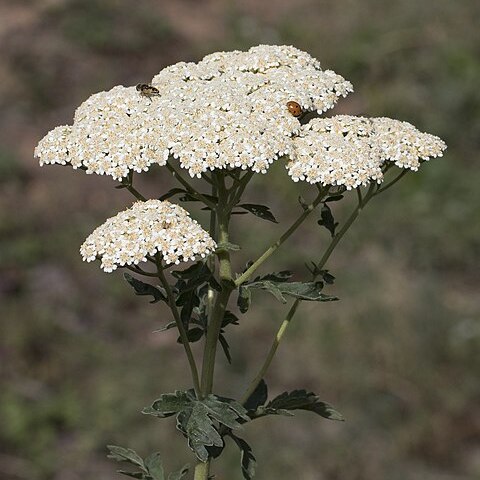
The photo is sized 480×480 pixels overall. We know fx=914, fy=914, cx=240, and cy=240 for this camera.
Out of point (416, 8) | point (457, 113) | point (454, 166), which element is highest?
point (416, 8)

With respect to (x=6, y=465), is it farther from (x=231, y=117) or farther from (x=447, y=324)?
(x=231, y=117)

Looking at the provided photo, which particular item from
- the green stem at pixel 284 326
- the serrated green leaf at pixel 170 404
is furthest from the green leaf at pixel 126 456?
the green stem at pixel 284 326

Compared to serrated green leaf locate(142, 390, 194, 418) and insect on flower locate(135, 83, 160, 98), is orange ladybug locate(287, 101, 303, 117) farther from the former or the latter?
serrated green leaf locate(142, 390, 194, 418)

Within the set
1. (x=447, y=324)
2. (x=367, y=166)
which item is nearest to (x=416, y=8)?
(x=447, y=324)

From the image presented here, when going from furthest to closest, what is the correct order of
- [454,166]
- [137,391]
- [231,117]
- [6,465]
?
[454,166], [137,391], [6,465], [231,117]

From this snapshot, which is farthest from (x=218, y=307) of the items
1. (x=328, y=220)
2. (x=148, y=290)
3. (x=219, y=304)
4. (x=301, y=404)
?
(x=328, y=220)

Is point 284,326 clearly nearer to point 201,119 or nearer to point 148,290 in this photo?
point 148,290

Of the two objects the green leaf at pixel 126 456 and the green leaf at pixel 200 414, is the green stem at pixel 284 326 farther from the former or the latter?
the green leaf at pixel 126 456
